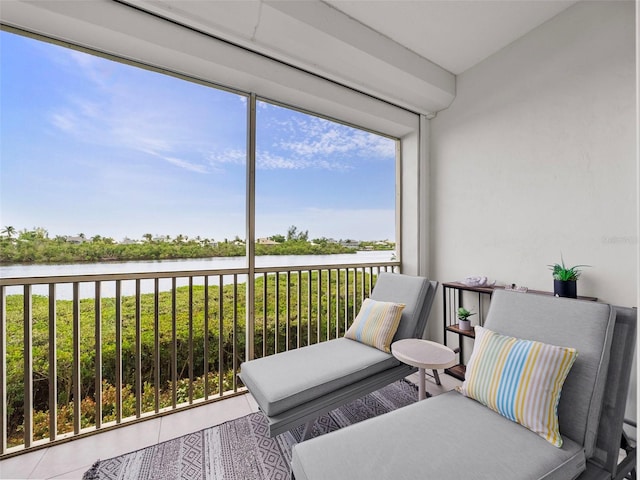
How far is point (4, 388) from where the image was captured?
65.9 inches

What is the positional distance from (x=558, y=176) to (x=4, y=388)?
13.3ft

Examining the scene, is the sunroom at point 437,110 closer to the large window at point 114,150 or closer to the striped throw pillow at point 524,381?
the large window at point 114,150

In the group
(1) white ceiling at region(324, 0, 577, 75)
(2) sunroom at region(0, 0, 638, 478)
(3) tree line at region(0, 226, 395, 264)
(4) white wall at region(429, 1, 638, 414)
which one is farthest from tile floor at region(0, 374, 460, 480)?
(1) white ceiling at region(324, 0, 577, 75)

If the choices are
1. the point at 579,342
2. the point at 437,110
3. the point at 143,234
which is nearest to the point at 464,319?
the point at 579,342

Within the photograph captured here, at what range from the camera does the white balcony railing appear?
1787mm

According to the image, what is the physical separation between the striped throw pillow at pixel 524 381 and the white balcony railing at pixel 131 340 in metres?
1.74

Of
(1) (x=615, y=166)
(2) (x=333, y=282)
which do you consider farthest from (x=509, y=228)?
(2) (x=333, y=282)

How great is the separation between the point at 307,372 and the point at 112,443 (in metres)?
1.34

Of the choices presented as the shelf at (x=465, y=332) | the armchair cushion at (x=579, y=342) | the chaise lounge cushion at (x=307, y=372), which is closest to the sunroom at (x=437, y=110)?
the shelf at (x=465, y=332)

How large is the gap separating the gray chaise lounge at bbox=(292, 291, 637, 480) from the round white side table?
0.94 ft

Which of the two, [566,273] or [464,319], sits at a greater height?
[566,273]

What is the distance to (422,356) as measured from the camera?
1.77 metres

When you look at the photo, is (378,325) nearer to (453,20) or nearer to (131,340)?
(131,340)

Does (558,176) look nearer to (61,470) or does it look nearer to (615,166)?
(615,166)
